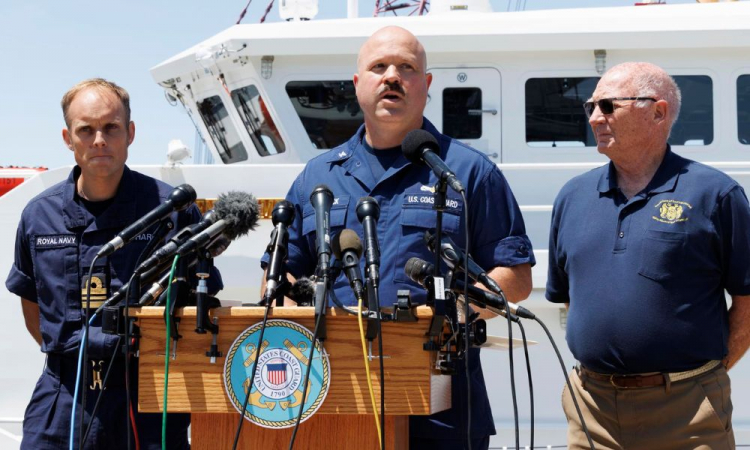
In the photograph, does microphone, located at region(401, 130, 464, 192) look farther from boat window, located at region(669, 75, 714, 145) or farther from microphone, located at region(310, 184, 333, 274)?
boat window, located at region(669, 75, 714, 145)

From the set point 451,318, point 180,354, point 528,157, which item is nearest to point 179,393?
point 180,354

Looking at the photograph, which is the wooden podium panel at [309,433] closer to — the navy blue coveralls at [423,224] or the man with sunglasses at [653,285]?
the navy blue coveralls at [423,224]

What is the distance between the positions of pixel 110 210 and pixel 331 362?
1360 mm

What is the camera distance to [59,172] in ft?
19.6

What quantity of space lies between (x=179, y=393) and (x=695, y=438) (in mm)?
1702

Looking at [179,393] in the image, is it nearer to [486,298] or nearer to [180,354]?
[180,354]

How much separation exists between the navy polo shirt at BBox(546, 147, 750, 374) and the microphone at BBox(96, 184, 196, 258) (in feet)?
4.73

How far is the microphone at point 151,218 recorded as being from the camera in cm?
249

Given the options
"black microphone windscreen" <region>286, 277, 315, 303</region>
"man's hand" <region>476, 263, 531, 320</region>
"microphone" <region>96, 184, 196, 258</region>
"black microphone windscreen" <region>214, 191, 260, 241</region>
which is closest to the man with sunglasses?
"man's hand" <region>476, 263, 531, 320</region>

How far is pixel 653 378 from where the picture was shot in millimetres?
3088

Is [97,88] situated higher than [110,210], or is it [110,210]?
[97,88]

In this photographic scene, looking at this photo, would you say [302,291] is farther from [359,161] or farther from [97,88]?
[97,88]

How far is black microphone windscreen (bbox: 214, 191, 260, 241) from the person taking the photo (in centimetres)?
245

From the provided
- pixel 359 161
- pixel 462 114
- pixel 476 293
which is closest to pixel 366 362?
pixel 476 293
